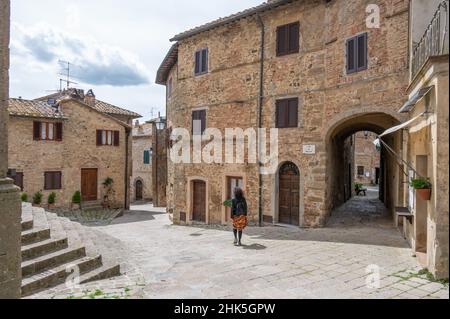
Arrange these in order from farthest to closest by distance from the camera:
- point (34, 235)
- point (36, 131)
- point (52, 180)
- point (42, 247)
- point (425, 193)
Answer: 1. point (52, 180)
2. point (36, 131)
3. point (34, 235)
4. point (42, 247)
5. point (425, 193)

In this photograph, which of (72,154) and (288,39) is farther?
(72,154)

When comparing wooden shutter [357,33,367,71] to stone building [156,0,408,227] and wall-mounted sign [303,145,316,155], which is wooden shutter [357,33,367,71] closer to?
stone building [156,0,408,227]

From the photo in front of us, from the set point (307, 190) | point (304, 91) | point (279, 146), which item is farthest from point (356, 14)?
point (307, 190)

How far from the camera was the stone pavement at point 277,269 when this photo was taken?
5.05 m

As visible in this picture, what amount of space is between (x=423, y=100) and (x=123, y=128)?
71.1ft

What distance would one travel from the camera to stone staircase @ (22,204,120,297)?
17.6 ft

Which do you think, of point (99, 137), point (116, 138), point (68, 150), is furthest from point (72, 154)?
point (116, 138)

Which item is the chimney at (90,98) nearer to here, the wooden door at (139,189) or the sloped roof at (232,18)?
the wooden door at (139,189)

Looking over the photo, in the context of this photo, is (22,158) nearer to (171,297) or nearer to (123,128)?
(123,128)

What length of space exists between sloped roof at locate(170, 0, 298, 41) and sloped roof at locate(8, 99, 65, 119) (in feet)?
31.8

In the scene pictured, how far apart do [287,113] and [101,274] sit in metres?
9.00

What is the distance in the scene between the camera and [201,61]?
1553 cm

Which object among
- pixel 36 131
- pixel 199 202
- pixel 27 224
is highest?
pixel 36 131

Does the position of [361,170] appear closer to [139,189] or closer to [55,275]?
[139,189]
